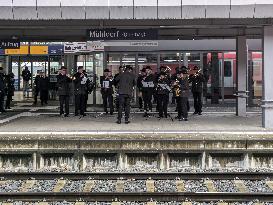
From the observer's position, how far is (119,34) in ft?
51.9

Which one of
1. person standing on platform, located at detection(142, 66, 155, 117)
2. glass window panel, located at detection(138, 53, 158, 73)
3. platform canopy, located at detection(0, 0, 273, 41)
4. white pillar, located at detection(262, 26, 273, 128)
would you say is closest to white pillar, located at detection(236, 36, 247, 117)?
person standing on platform, located at detection(142, 66, 155, 117)

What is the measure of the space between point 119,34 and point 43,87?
33.7 feet

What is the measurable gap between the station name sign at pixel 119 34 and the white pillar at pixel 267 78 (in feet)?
9.47

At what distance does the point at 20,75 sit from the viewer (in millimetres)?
27938

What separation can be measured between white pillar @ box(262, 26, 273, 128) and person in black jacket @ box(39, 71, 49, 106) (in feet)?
40.6

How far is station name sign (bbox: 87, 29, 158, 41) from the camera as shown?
15780 mm

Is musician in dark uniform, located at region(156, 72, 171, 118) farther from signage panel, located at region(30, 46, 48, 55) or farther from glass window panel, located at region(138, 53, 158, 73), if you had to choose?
signage panel, located at region(30, 46, 48, 55)

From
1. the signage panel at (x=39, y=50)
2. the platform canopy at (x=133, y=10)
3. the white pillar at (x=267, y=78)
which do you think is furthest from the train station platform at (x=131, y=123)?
the signage panel at (x=39, y=50)

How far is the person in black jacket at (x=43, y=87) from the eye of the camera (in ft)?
83.5

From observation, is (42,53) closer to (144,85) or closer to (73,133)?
(144,85)
